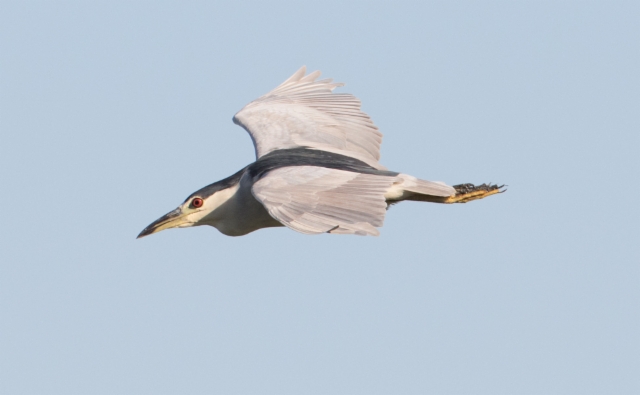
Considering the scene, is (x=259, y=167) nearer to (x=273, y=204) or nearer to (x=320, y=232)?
(x=273, y=204)

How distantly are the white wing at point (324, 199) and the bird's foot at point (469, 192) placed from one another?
65.4 inches

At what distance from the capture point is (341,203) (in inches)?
337

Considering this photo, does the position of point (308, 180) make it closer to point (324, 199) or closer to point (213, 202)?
point (324, 199)

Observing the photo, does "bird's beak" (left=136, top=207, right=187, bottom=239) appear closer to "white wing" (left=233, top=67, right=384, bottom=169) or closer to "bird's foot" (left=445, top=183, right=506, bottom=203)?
"white wing" (left=233, top=67, right=384, bottom=169)

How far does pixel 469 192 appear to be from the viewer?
11.0 m

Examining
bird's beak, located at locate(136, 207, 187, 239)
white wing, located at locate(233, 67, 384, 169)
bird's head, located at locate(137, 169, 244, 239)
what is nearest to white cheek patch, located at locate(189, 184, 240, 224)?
bird's head, located at locate(137, 169, 244, 239)

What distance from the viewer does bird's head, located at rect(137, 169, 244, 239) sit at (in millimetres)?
10305

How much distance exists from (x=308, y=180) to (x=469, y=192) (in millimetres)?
2646

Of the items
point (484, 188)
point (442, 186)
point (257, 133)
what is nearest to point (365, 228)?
point (442, 186)

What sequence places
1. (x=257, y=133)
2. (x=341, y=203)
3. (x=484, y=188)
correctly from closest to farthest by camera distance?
(x=341, y=203) < (x=484, y=188) < (x=257, y=133)

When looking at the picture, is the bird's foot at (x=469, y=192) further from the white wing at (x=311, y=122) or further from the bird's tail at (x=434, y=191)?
the white wing at (x=311, y=122)

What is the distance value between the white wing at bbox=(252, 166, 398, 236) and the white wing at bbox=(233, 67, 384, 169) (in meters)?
2.17

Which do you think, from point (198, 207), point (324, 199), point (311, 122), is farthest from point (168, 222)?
point (311, 122)

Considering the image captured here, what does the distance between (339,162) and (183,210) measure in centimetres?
173
